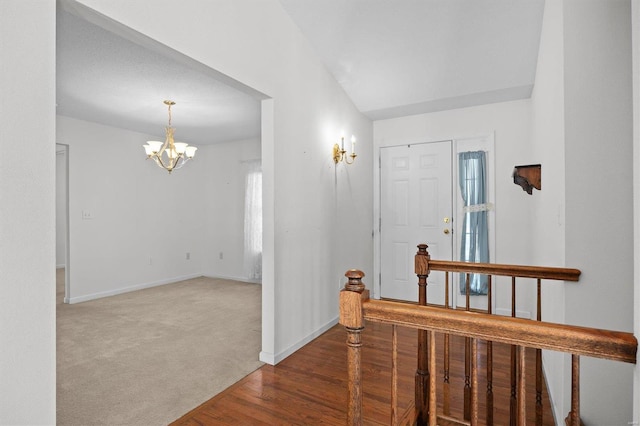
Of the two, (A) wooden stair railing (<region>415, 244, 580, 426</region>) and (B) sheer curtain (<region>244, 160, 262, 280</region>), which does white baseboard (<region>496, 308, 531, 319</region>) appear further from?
(B) sheer curtain (<region>244, 160, 262, 280</region>)

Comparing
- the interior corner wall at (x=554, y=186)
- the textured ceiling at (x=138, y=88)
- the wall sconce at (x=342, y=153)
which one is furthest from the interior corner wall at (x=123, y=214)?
the interior corner wall at (x=554, y=186)

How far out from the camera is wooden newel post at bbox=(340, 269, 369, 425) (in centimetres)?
113

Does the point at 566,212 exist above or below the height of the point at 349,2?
below

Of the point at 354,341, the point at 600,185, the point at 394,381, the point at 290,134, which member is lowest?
the point at 394,381

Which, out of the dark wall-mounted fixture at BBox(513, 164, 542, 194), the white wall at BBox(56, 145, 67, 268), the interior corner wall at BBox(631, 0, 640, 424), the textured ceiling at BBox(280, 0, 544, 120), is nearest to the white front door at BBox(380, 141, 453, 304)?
the textured ceiling at BBox(280, 0, 544, 120)

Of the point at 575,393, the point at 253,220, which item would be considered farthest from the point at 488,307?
the point at 253,220

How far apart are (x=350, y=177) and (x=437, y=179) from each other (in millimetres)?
1106

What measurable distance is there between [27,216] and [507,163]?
415 centimetres

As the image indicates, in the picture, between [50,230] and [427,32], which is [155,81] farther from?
[427,32]

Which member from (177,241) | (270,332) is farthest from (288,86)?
(177,241)

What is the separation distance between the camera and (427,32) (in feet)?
9.71

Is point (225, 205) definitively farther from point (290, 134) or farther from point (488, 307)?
point (488, 307)

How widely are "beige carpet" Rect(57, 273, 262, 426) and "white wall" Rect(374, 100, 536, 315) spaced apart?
2.86 m

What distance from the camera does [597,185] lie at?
1645 millimetres
